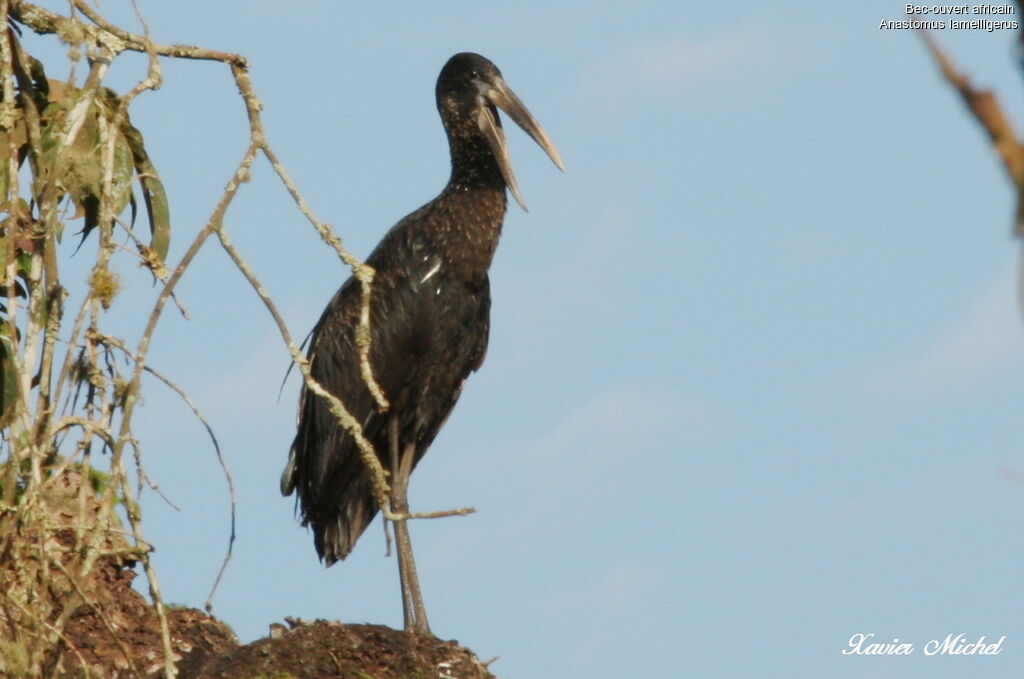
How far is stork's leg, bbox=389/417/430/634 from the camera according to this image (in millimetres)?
7062

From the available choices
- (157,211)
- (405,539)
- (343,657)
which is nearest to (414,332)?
(405,539)

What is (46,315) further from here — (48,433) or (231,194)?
(231,194)

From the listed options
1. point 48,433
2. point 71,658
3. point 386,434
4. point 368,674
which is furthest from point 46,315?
point 386,434

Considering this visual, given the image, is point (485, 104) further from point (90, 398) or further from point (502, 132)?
point (90, 398)

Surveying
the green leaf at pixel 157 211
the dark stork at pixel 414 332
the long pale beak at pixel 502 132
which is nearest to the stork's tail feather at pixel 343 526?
the dark stork at pixel 414 332

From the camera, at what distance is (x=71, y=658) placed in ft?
17.1

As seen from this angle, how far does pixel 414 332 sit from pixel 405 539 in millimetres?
1061

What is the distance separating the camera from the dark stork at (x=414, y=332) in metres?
7.20

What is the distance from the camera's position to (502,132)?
7.64 m

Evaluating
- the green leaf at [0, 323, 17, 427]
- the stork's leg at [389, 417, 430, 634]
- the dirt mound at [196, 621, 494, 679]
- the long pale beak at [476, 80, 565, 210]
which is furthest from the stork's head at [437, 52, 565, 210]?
the green leaf at [0, 323, 17, 427]

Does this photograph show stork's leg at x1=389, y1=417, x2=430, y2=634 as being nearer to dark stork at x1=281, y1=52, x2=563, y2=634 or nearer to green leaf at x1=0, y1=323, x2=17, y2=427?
dark stork at x1=281, y1=52, x2=563, y2=634

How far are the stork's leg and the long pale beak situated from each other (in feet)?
4.65

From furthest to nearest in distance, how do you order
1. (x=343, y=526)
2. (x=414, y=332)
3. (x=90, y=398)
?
(x=343, y=526) < (x=414, y=332) < (x=90, y=398)

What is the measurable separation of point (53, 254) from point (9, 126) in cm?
39
